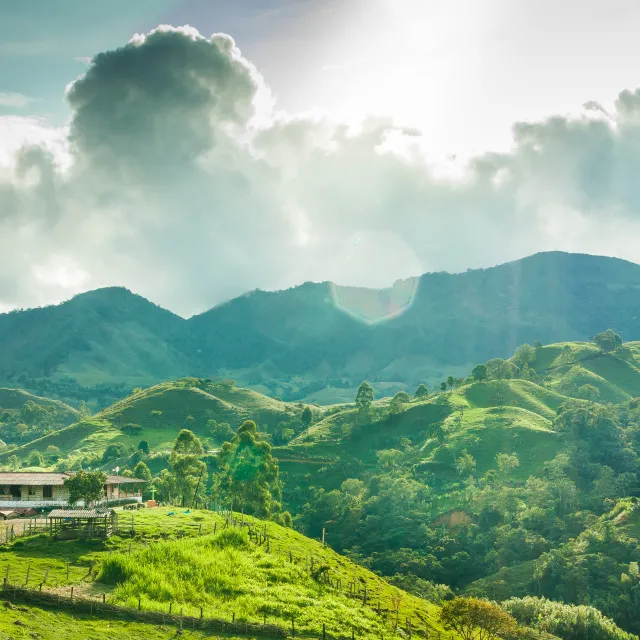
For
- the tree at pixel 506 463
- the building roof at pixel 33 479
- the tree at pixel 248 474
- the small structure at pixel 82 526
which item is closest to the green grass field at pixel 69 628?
the small structure at pixel 82 526

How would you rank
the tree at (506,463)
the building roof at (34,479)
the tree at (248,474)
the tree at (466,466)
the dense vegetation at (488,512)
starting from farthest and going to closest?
the tree at (466,466) → the tree at (506,463) → the tree at (248,474) → the dense vegetation at (488,512) → the building roof at (34,479)

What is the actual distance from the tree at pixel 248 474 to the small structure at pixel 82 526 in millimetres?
43719

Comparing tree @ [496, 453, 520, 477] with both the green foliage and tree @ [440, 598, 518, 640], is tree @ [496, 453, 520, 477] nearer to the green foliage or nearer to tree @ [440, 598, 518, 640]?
the green foliage

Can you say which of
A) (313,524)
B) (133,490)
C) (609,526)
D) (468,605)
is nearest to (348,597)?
(468,605)

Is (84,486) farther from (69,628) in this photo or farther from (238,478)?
(69,628)

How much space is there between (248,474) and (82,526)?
4991 centimetres

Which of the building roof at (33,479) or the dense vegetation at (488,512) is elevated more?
the building roof at (33,479)

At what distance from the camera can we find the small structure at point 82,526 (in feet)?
244

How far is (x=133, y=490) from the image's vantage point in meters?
125

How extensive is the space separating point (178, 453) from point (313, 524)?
50.0m

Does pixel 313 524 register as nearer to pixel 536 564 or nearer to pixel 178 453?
pixel 178 453

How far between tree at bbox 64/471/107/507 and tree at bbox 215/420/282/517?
31726mm

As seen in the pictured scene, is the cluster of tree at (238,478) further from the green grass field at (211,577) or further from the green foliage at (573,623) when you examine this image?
the green foliage at (573,623)

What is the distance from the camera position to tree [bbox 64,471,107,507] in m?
92.4
